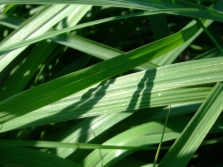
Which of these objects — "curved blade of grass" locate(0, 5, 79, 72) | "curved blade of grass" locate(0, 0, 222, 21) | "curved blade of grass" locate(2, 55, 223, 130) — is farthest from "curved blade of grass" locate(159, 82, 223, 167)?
"curved blade of grass" locate(0, 5, 79, 72)

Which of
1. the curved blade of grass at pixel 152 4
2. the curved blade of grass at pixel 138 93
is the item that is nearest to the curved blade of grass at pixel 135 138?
the curved blade of grass at pixel 138 93

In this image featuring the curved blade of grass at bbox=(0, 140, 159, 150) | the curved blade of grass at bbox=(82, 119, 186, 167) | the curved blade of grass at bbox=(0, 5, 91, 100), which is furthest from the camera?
the curved blade of grass at bbox=(0, 5, 91, 100)

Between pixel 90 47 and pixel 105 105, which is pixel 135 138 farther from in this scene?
pixel 90 47

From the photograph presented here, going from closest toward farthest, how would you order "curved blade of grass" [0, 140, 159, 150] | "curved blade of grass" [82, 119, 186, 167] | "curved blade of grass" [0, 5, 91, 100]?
"curved blade of grass" [0, 140, 159, 150]
"curved blade of grass" [82, 119, 186, 167]
"curved blade of grass" [0, 5, 91, 100]

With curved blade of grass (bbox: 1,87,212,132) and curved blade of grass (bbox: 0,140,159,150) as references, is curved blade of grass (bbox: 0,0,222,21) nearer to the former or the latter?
curved blade of grass (bbox: 1,87,212,132)

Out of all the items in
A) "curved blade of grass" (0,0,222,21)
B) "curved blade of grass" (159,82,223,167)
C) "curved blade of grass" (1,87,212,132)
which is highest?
"curved blade of grass" (0,0,222,21)

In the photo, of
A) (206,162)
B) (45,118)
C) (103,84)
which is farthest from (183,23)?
(45,118)

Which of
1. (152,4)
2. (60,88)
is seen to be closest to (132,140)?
(60,88)
